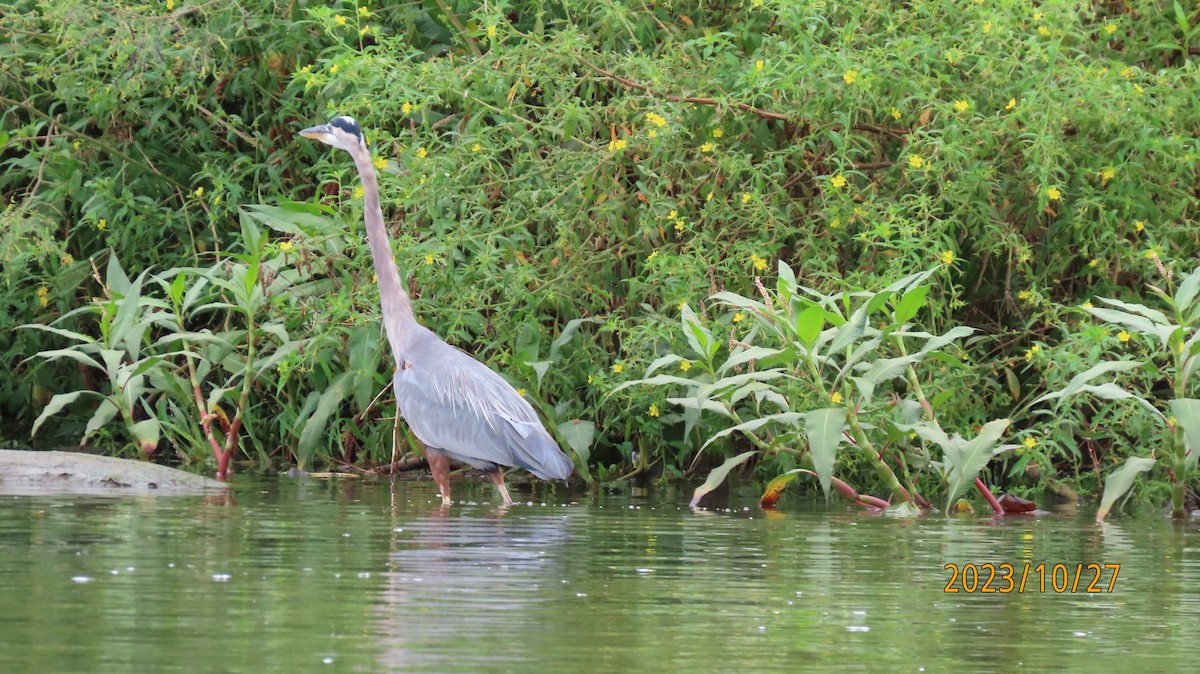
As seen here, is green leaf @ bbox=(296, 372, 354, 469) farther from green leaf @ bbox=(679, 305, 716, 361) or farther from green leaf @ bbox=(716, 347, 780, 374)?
green leaf @ bbox=(716, 347, 780, 374)

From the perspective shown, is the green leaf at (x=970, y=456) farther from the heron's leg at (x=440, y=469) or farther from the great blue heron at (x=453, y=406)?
the heron's leg at (x=440, y=469)

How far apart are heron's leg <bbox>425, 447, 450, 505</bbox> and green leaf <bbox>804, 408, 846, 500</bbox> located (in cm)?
166

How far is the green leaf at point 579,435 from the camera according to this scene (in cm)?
918

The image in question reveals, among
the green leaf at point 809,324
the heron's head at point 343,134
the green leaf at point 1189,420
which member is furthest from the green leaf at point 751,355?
the heron's head at point 343,134

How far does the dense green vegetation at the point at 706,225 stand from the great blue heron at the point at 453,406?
1.42ft

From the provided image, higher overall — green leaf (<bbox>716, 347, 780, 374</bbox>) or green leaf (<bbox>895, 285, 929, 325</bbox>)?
green leaf (<bbox>895, 285, 929, 325</bbox>)

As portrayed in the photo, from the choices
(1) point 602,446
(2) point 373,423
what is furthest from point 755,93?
(2) point 373,423

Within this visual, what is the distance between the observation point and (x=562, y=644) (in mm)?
4297

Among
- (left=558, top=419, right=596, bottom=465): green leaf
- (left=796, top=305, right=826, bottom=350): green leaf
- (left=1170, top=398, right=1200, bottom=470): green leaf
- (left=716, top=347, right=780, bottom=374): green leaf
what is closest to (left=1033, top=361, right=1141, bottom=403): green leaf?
(left=1170, top=398, right=1200, bottom=470): green leaf

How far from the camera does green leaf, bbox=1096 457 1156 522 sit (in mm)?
7785

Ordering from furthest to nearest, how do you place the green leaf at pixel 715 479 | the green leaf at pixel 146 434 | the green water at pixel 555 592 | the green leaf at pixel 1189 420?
1. the green leaf at pixel 146 434
2. the green leaf at pixel 715 479
3. the green leaf at pixel 1189 420
4. the green water at pixel 555 592

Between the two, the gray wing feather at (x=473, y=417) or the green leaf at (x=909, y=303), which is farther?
the gray wing feather at (x=473, y=417)
